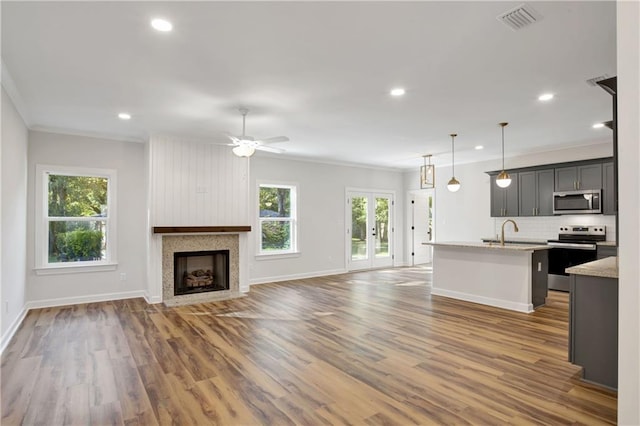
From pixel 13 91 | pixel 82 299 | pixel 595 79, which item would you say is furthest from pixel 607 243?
pixel 82 299

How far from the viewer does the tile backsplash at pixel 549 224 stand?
6289 millimetres

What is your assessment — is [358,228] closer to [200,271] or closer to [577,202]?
[200,271]

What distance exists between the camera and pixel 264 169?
746 cm

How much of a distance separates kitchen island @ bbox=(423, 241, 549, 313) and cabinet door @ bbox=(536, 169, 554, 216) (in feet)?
6.19

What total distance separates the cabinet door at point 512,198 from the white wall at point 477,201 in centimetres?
31

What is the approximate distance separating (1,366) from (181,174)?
11.3ft

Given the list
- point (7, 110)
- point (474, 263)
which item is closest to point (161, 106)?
point (7, 110)

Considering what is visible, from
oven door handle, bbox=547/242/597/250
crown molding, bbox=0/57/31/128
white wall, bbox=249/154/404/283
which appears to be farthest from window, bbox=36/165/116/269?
oven door handle, bbox=547/242/597/250

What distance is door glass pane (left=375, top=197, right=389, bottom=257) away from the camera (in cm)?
953

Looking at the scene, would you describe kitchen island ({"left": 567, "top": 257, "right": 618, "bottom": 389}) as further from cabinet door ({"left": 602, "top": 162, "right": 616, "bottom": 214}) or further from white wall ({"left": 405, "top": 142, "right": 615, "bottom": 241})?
white wall ({"left": 405, "top": 142, "right": 615, "bottom": 241})

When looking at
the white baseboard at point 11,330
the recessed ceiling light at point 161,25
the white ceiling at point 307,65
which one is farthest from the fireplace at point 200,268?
the recessed ceiling light at point 161,25

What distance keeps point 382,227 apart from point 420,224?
140 centimetres

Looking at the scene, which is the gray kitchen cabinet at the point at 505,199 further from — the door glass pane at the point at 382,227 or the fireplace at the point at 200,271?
the fireplace at the point at 200,271

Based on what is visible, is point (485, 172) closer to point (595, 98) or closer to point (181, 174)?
point (595, 98)
